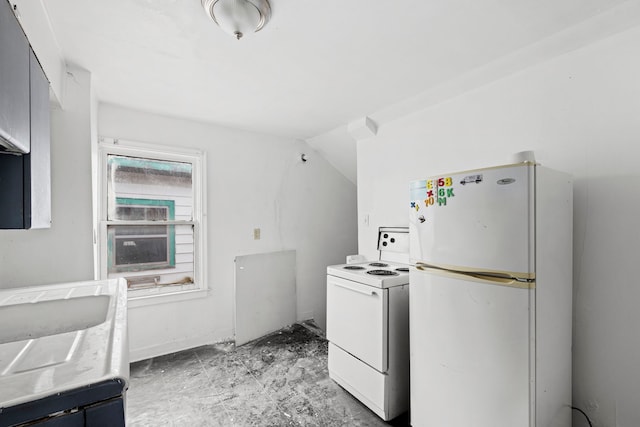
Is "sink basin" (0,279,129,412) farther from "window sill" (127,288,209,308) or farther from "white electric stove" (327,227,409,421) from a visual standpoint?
"white electric stove" (327,227,409,421)

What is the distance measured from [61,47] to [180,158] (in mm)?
1284

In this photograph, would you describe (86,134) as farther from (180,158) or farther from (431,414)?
(431,414)

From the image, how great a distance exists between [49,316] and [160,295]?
132 cm

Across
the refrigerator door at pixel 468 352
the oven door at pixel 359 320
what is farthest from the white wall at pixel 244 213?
the refrigerator door at pixel 468 352

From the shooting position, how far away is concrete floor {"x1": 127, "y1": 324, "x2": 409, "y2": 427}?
1.90m

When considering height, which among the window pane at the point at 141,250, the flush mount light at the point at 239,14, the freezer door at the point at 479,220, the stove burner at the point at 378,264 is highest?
the flush mount light at the point at 239,14

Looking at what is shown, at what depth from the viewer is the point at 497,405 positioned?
1356 millimetres

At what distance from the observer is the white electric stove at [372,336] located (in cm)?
187

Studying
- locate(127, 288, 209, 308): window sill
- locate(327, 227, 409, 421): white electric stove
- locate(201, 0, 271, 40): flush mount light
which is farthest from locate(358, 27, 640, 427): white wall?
locate(127, 288, 209, 308): window sill

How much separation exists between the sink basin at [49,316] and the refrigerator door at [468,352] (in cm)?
169

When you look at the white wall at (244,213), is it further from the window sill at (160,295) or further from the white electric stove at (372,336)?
the white electric stove at (372,336)

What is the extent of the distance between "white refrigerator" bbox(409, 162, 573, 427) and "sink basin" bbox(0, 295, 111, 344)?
5.65 feet

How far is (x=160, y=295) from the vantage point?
273cm

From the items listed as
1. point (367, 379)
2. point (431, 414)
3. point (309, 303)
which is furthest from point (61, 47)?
point (309, 303)
